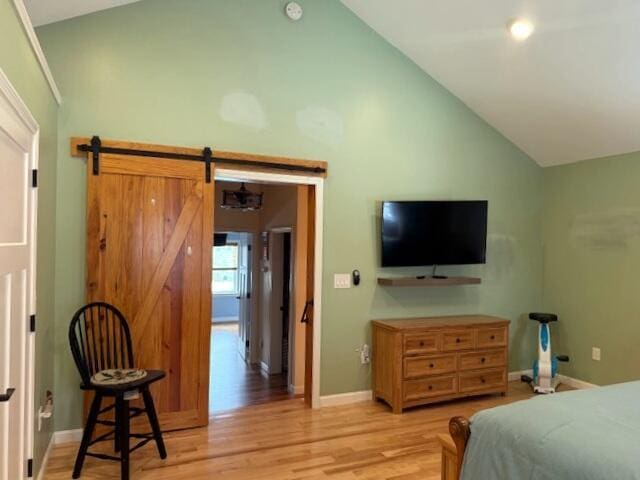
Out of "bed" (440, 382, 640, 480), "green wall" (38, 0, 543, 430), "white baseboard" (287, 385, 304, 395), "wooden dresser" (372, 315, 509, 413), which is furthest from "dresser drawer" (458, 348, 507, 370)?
"bed" (440, 382, 640, 480)

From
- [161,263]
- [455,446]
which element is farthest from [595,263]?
[161,263]

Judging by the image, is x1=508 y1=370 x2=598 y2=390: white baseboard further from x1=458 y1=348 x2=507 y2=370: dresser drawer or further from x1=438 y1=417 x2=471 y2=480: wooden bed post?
x1=438 y1=417 x2=471 y2=480: wooden bed post

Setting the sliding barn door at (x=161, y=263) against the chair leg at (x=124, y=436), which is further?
the sliding barn door at (x=161, y=263)

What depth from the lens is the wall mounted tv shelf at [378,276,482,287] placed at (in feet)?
13.7

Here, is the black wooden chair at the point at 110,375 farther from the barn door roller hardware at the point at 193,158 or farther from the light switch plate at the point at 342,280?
the light switch plate at the point at 342,280

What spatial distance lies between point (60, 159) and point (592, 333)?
5098 millimetres

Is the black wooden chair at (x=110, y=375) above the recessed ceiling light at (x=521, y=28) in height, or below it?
below

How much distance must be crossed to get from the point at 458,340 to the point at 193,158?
2880 mm

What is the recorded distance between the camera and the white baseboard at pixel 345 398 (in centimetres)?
414

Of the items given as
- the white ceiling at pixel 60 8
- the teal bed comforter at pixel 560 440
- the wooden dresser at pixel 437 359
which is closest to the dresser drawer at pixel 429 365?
the wooden dresser at pixel 437 359

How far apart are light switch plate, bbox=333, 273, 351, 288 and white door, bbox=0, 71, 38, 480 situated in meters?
2.43

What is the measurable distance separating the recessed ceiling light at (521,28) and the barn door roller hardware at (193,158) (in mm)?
1896

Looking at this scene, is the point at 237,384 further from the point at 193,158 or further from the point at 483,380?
the point at 193,158

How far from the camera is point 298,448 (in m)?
3.28
